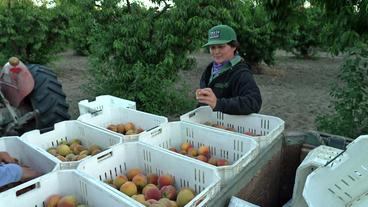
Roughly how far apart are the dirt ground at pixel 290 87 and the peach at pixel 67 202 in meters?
3.90

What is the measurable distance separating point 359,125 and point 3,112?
11.0 feet

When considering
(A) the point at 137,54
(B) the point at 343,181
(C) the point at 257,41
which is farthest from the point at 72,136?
(C) the point at 257,41

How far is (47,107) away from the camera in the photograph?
10.2 ft

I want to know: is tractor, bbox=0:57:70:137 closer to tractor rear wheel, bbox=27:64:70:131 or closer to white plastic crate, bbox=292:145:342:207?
tractor rear wheel, bbox=27:64:70:131

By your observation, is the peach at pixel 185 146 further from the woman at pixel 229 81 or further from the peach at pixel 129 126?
the peach at pixel 129 126

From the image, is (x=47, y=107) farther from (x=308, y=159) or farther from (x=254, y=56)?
(x=254, y=56)

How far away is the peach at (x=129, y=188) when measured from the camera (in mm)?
1583

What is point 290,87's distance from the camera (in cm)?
784

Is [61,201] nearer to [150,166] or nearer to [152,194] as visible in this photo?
[152,194]

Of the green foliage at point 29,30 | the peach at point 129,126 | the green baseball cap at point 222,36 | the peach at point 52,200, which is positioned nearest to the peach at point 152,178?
the peach at point 52,200

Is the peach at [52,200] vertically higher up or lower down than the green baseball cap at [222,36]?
lower down

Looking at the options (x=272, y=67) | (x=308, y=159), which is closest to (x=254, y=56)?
(x=272, y=67)

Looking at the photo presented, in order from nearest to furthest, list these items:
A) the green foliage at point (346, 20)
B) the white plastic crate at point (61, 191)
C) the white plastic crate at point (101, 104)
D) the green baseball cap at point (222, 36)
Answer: the white plastic crate at point (61, 191) < the green baseball cap at point (222, 36) < the green foliage at point (346, 20) < the white plastic crate at point (101, 104)

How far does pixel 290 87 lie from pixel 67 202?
7199mm
